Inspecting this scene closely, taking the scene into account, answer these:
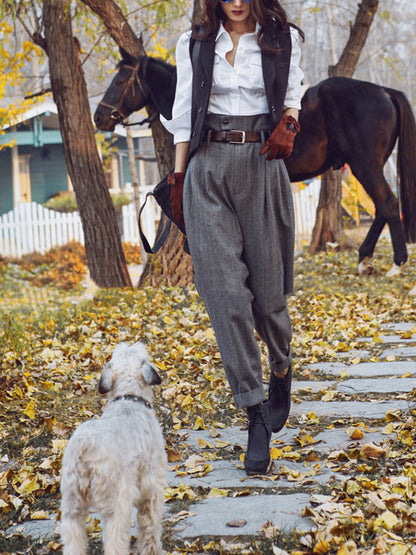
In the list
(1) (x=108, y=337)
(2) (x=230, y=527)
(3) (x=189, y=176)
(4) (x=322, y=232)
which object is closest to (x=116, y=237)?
(1) (x=108, y=337)

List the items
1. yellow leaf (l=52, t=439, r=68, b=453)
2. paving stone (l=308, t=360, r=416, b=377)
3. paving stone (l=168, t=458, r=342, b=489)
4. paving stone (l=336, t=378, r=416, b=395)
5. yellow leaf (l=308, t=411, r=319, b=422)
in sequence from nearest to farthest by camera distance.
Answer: paving stone (l=168, t=458, r=342, b=489) → yellow leaf (l=52, t=439, r=68, b=453) → yellow leaf (l=308, t=411, r=319, b=422) → paving stone (l=336, t=378, r=416, b=395) → paving stone (l=308, t=360, r=416, b=377)

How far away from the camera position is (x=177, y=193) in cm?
315

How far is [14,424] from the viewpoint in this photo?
12.6 ft

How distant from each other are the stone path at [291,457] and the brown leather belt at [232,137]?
1468mm

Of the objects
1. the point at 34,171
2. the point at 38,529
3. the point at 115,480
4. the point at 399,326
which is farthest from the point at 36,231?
the point at 115,480

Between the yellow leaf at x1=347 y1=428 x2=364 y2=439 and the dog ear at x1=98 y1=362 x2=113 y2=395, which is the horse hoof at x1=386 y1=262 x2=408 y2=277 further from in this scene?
the dog ear at x1=98 y1=362 x2=113 y2=395

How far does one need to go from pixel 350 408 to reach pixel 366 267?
15.4 ft

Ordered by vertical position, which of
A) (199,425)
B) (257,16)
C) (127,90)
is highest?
(257,16)

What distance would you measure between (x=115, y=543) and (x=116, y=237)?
7180 mm

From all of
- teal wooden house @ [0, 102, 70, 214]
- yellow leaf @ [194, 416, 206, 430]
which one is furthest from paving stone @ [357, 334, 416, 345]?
teal wooden house @ [0, 102, 70, 214]

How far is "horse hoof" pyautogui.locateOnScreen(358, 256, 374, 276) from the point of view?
27.3 feet

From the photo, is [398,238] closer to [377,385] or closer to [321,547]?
[377,385]

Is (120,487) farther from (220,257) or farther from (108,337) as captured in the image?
(108,337)

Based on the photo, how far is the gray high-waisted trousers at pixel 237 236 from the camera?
298 centimetres
